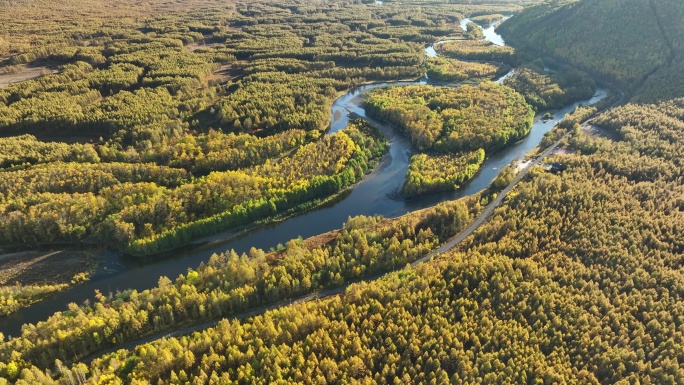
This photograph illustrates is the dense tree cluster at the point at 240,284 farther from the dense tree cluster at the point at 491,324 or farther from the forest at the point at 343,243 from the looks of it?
the dense tree cluster at the point at 491,324

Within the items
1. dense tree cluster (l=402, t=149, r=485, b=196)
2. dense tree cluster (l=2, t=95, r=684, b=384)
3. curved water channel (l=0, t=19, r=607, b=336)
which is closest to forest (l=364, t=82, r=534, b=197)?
dense tree cluster (l=402, t=149, r=485, b=196)

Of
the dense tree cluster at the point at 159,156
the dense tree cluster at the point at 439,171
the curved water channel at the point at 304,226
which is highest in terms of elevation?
the dense tree cluster at the point at 159,156

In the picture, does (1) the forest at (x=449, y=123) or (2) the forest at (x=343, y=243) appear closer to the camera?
(2) the forest at (x=343, y=243)

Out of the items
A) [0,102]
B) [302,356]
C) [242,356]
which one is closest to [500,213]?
[302,356]

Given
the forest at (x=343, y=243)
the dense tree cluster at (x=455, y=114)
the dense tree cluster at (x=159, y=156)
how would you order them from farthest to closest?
the dense tree cluster at (x=455, y=114), the dense tree cluster at (x=159, y=156), the forest at (x=343, y=243)

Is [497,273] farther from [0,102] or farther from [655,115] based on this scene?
[0,102]

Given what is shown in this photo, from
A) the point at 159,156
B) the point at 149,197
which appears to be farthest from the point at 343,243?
the point at 159,156

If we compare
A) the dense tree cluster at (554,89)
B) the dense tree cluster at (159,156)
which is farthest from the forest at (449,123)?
the dense tree cluster at (159,156)

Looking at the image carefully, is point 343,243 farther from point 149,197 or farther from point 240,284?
point 149,197

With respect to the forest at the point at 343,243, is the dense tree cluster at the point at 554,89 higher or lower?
higher
